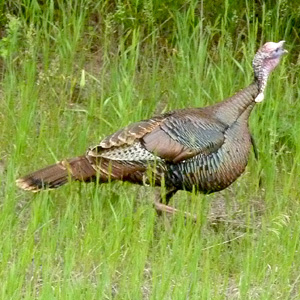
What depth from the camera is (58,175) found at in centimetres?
607

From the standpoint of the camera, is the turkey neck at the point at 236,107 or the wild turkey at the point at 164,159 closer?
the wild turkey at the point at 164,159

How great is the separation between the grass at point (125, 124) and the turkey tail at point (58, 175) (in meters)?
0.07

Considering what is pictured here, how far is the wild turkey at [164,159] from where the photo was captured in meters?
6.05

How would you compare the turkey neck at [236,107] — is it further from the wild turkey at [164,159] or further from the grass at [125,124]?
the grass at [125,124]

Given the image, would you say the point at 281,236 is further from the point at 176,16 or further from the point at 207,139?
the point at 176,16

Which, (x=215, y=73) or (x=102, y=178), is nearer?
(x=102, y=178)

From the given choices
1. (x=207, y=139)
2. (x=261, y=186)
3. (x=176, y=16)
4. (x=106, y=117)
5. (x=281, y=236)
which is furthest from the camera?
(x=176, y=16)

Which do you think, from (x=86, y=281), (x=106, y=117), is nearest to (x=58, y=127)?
(x=106, y=117)

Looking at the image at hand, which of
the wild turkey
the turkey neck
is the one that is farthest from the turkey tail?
the turkey neck

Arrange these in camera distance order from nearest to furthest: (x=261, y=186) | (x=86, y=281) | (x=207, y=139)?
(x=86, y=281)
(x=207, y=139)
(x=261, y=186)

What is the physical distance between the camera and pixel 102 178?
6086 millimetres

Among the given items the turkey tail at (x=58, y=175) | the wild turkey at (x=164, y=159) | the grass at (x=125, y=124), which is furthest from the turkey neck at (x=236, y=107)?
the turkey tail at (x=58, y=175)

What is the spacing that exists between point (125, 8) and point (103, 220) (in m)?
2.53

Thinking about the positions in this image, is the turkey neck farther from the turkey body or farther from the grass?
the grass
